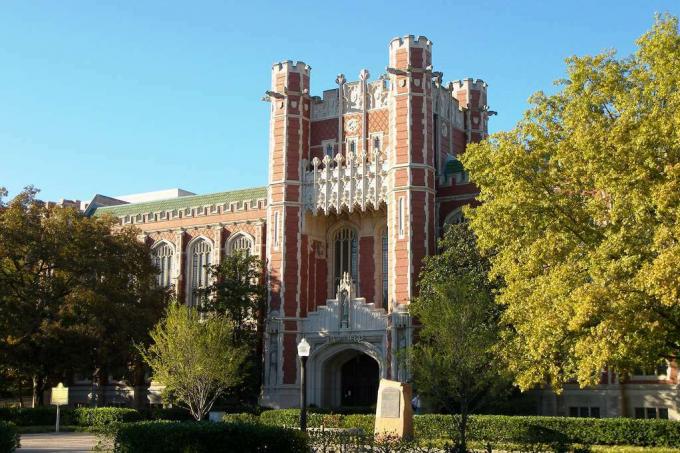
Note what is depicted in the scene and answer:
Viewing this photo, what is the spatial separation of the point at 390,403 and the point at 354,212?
19.1m

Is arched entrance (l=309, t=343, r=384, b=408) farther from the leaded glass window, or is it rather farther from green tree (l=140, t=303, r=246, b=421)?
green tree (l=140, t=303, r=246, b=421)

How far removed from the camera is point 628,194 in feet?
67.5

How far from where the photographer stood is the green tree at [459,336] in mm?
28516

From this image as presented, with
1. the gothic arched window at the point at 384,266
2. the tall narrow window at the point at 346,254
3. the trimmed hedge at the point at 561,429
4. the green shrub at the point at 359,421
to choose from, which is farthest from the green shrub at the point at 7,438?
the tall narrow window at the point at 346,254

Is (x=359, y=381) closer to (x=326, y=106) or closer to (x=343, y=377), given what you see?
(x=343, y=377)

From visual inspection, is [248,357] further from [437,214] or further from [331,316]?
[437,214]

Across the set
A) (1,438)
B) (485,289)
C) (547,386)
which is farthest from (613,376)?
(1,438)

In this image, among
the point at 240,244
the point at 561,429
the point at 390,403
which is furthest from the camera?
the point at 240,244

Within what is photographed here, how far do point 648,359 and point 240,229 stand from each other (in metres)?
30.0

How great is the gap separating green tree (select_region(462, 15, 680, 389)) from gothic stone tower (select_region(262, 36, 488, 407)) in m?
14.9

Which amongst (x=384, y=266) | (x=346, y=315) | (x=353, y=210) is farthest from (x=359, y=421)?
(x=353, y=210)

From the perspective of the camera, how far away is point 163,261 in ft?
170

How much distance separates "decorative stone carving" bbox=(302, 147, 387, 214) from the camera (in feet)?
140

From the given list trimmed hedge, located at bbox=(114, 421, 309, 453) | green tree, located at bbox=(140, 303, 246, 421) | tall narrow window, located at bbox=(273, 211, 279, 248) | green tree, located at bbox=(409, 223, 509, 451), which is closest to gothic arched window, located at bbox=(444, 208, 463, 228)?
green tree, located at bbox=(409, 223, 509, 451)
